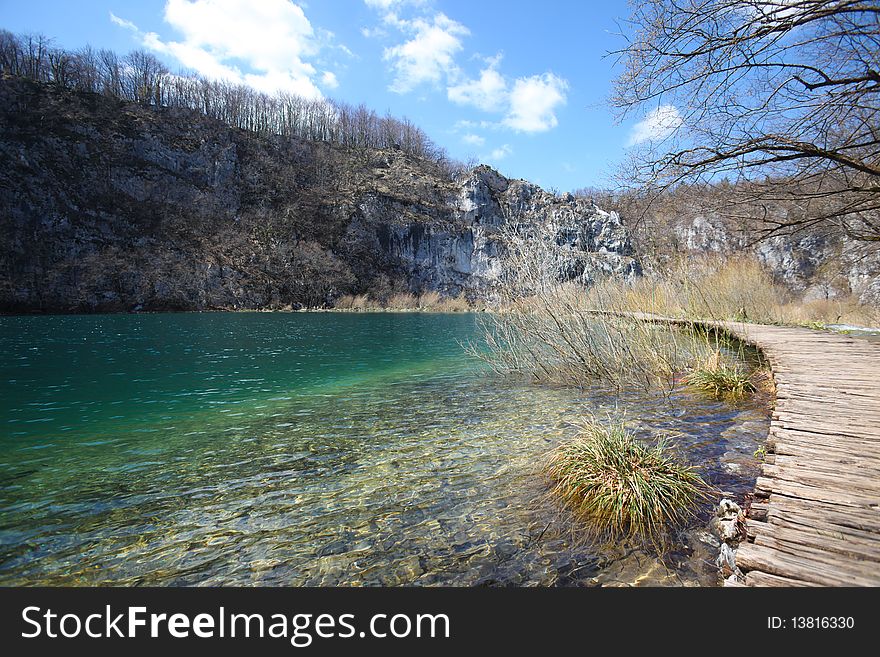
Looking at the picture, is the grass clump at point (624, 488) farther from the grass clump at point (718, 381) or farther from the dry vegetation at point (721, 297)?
the dry vegetation at point (721, 297)

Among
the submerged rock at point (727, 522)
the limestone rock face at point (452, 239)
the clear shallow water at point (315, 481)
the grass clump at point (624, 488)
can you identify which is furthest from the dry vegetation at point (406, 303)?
the submerged rock at point (727, 522)

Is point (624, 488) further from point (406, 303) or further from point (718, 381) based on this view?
point (406, 303)

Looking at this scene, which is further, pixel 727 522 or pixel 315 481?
pixel 315 481

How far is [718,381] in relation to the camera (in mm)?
8352

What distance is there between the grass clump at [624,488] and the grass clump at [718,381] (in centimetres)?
453

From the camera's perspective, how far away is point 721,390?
8.22 meters

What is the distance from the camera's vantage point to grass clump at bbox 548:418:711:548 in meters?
3.54

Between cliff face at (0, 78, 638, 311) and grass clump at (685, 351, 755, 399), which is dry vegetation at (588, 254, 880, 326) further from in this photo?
cliff face at (0, 78, 638, 311)

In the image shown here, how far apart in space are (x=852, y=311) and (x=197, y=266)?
67839 mm

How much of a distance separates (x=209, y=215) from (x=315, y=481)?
7699 centimetres

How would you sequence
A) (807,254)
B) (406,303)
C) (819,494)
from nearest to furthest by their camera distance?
(819,494)
(807,254)
(406,303)

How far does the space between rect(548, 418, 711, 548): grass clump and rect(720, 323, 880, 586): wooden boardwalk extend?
70 centimetres

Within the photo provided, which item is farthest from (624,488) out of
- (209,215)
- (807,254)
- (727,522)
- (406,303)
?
(209,215)

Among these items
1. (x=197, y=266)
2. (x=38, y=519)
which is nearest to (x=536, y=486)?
(x=38, y=519)
